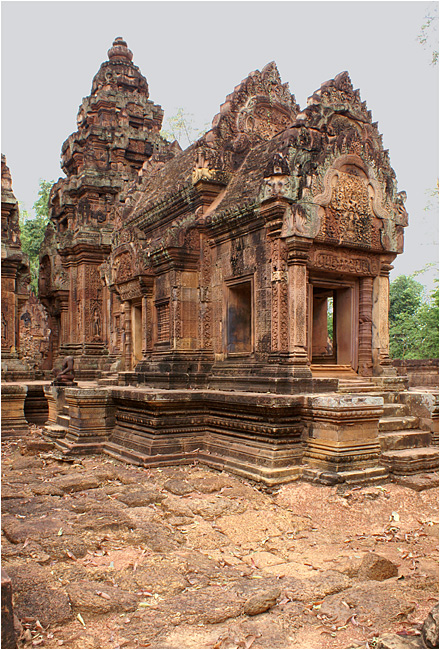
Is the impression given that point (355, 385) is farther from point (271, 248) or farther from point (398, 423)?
point (271, 248)

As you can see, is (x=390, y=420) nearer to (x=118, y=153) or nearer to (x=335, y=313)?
(x=335, y=313)

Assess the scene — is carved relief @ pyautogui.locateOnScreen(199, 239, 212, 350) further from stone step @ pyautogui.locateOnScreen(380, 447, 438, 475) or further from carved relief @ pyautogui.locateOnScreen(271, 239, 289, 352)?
stone step @ pyautogui.locateOnScreen(380, 447, 438, 475)

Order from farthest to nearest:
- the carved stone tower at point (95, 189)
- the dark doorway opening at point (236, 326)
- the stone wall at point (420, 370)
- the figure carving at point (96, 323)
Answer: the stone wall at point (420, 370), the figure carving at point (96, 323), the carved stone tower at point (95, 189), the dark doorway opening at point (236, 326)

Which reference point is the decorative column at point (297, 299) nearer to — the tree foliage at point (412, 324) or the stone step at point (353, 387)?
the stone step at point (353, 387)

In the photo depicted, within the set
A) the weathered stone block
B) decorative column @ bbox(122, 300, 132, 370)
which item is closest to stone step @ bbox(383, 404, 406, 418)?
decorative column @ bbox(122, 300, 132, 370)

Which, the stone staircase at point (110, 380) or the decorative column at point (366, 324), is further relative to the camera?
the stone staircase at point (110, 380)

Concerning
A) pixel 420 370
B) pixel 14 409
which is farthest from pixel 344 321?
pixel 420 370

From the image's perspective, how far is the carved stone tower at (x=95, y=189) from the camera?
15.8 metres

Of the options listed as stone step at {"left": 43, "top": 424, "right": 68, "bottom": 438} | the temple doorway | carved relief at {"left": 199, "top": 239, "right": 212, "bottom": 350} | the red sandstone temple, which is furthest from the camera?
stone step at {"left": 43, "top": 424, "right": 68, "bottom": 438}

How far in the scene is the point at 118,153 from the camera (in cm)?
1630

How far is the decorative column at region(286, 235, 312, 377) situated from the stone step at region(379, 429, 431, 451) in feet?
4.28

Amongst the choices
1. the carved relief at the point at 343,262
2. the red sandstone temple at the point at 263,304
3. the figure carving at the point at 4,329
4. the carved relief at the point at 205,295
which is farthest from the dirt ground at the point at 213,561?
the figure carving at the point at 4,329

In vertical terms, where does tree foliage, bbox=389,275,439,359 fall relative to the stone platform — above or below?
above

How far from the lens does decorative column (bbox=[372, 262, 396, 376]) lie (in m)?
8.40
